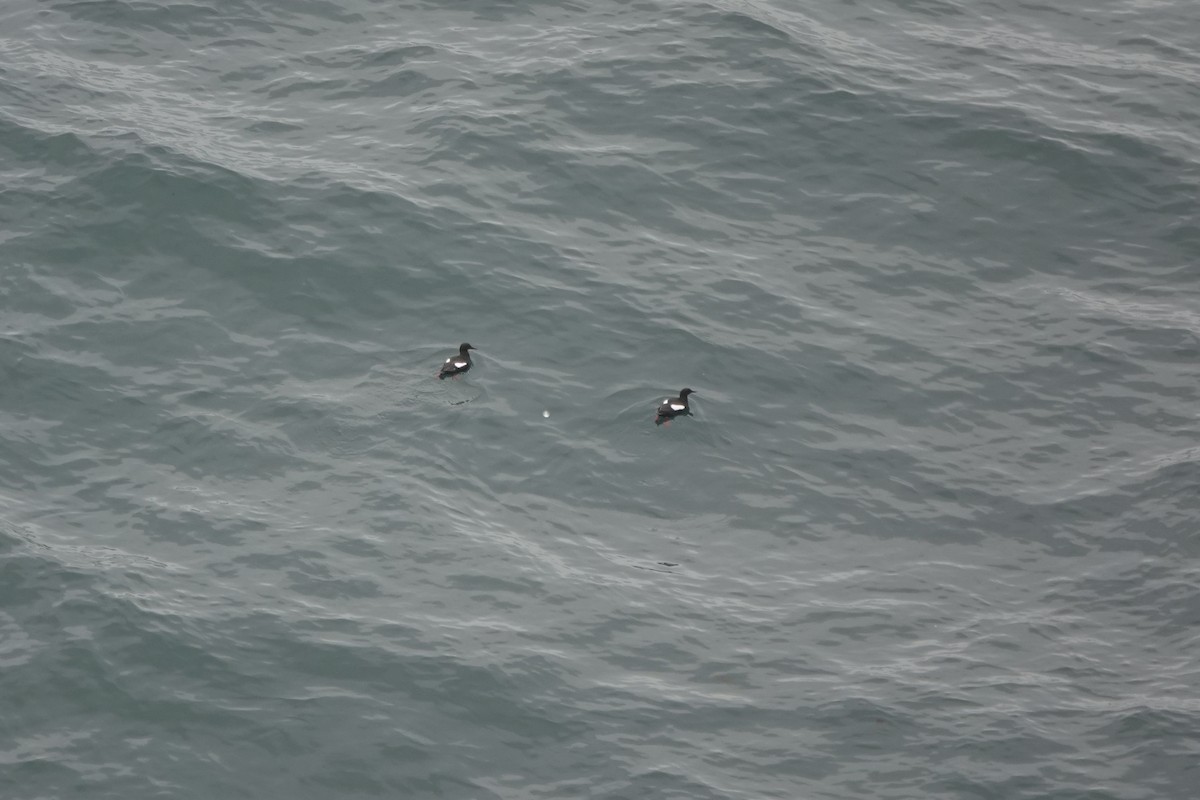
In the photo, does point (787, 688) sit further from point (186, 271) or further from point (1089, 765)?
point (186, 271)

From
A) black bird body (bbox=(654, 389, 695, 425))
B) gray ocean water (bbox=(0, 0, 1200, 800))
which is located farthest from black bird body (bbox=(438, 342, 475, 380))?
black bird body (bbox=(654, 389, 695, 425))

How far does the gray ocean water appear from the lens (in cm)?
2195

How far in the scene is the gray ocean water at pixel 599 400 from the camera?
22.0 m

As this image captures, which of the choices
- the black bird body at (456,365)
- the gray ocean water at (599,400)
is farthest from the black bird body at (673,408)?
the black bird body at (456,365)

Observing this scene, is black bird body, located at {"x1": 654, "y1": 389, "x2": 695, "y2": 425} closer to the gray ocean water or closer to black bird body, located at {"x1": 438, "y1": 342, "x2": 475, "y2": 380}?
the gray ocean water

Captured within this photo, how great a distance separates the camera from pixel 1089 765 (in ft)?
71.0

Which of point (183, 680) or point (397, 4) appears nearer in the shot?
point (183, 680)

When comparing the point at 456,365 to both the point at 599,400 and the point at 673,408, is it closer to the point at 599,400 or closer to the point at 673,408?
the point at 599,400

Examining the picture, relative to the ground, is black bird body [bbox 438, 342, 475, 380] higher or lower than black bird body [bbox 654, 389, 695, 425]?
higher

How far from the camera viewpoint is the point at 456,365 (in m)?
27.5

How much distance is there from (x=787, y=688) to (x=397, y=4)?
73.6 ft

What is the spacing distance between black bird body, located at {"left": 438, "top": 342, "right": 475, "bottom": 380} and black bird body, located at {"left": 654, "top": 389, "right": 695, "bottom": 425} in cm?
388

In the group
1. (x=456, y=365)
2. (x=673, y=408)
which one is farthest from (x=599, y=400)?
(x=456, y=365)

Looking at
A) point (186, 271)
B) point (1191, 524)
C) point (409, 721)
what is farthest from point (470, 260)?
point (1191, 524)
